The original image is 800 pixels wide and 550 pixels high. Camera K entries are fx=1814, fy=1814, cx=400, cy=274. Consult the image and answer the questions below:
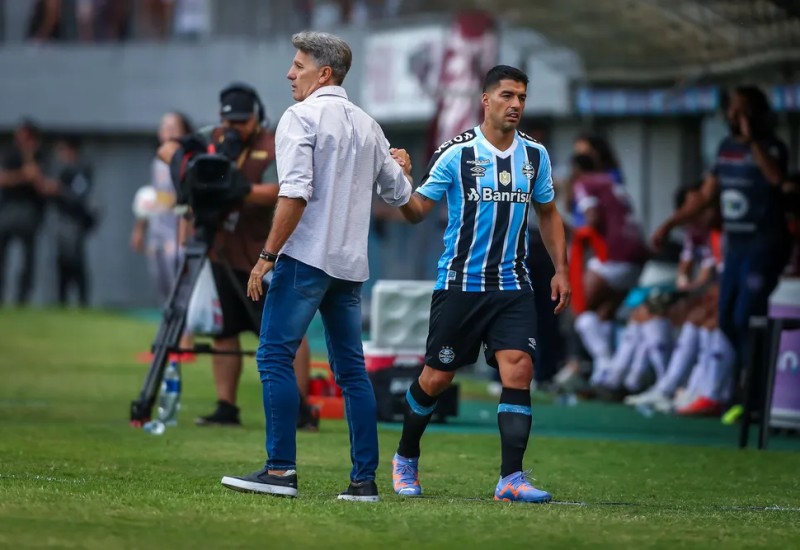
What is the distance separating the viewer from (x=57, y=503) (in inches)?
290

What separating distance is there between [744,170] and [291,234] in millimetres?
6447

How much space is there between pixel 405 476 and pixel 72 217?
21.8 m

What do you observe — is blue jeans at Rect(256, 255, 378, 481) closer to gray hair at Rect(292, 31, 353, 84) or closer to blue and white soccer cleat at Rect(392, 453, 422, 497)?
blue and white soccer cleat at Rect(392, 453, 422, 497)

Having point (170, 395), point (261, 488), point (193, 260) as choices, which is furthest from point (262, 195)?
point (261, 488)

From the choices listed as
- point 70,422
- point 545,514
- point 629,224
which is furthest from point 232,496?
point 629,224

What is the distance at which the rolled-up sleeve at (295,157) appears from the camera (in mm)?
7727

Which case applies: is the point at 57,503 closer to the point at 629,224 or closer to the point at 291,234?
the point at 291,234

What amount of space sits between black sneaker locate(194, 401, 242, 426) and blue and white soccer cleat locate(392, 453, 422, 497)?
3844mm

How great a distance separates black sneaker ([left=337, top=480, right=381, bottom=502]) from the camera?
7918 mm

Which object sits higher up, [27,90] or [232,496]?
[27,90]

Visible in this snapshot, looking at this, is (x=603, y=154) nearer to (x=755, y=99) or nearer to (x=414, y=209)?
(x=755, y=99)

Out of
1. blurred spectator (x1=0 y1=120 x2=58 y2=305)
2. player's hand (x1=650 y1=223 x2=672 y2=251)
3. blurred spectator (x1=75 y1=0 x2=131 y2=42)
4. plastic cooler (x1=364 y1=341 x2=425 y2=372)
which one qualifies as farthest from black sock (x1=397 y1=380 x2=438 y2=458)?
blurred spectator (x1=75 y1=0 x2=131 y2=42)

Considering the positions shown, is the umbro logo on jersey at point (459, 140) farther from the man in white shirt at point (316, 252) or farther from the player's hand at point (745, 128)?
the player's hand at point (745, 128)

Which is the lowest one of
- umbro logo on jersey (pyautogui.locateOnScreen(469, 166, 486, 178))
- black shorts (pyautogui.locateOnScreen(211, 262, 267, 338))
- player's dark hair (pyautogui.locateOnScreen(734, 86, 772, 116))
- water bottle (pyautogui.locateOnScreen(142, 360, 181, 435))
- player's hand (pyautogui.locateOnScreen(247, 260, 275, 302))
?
water bottle (pyautogui.locateOnScreen(142, 360, 181, 435))
